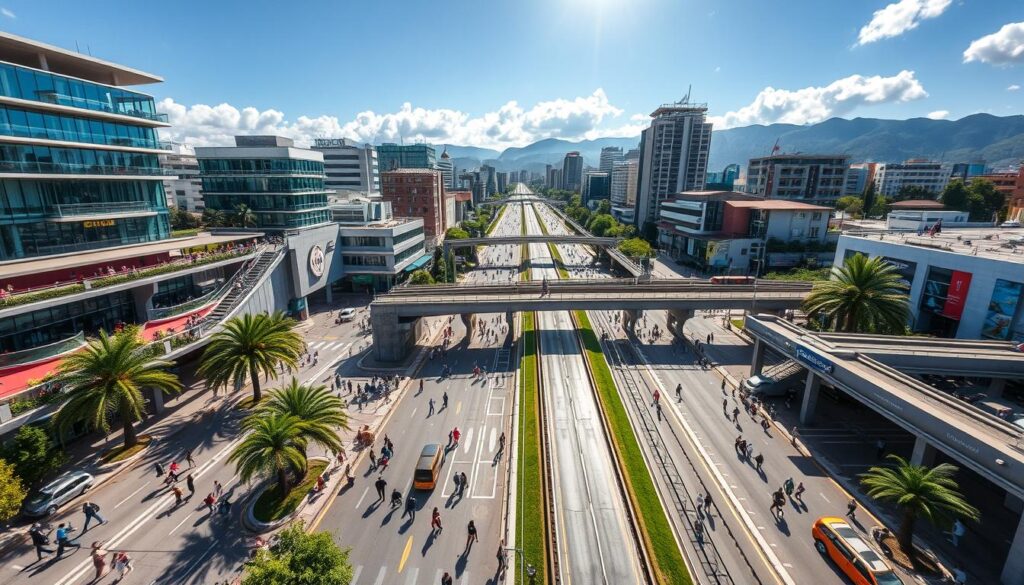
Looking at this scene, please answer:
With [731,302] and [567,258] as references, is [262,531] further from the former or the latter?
[567,258]

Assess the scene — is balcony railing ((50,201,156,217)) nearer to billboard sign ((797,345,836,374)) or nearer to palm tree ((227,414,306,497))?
palm tree ((227,414,306,497))

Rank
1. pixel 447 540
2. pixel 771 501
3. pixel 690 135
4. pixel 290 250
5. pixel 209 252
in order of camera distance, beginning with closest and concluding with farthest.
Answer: pixel 447 540 < pixel 771 501 < pixel 209 252 < pixel 290 250 < pixel 690 135

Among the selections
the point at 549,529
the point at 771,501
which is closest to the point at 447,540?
the point at 549,529

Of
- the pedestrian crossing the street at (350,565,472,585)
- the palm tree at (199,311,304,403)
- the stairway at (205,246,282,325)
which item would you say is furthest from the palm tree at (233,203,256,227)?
the pedestrian crossing the street at (350,565,472,585)

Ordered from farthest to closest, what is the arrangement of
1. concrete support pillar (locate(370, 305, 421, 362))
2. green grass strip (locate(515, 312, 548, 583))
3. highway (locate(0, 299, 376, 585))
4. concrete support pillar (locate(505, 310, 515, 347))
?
concrete support pillar (locate(505, 310, 515, 347)), concrete support pillar (locate(370, 305, 421, 362)), green grass strip (locate(515, 312, 548, 583)), highway (locate(0, 299, 376, 585))

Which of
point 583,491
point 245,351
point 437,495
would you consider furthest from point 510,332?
point 245,351

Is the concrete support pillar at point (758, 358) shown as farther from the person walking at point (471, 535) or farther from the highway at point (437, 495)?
the person walking at point (471, 535)

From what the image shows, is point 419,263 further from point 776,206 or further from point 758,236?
point 776,206
